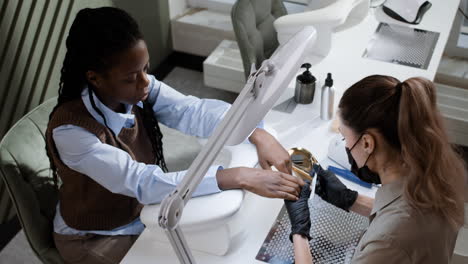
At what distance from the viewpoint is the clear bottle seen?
192 centimetres

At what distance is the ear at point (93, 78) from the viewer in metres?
1.42

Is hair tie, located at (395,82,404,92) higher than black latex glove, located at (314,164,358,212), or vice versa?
hair tie, located at (395,82,404,92)

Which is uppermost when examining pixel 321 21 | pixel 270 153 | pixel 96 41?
pixel 96 41

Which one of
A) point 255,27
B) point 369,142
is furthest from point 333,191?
point 255,27

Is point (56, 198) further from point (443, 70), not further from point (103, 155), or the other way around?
point (443, 70)

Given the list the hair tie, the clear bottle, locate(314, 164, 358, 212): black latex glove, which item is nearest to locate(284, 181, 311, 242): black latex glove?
locate(314, 164, 358, 212): black latex glove

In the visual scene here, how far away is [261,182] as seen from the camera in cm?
143

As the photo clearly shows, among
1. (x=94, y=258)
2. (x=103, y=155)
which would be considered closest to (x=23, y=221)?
(x=94, y=258)

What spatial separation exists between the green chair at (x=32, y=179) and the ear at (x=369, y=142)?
3.34ft

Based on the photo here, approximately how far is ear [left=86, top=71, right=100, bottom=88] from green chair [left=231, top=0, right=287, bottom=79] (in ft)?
3.31

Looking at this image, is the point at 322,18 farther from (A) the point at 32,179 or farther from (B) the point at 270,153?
(A) the point at 32,179

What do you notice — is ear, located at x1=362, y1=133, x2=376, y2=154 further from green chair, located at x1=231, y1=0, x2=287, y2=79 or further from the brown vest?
green chair, located at x1=231, y1=0, x2=287, y2=79

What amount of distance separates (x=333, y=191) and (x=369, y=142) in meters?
0.39

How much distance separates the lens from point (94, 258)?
161 cm
